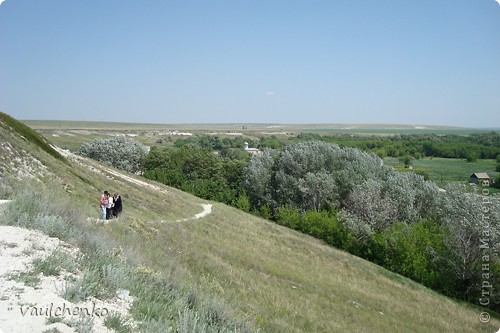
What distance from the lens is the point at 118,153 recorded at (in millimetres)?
73250

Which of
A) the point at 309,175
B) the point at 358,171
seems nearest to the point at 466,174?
the point at 358,171

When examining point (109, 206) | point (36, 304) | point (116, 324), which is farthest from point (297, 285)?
point (36, 304)

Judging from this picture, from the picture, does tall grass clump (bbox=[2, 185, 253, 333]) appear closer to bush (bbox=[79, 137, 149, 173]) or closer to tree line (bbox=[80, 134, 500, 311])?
tree line (bbox=[80, 134, 500, 311])

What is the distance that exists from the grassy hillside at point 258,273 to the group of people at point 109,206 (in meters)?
0.47

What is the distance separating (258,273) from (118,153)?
207ft

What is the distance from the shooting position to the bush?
72188 mm

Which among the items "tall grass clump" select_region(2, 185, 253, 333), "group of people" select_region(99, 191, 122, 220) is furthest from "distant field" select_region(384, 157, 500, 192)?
"tall grass clump" select_region(2, 185, 253, 333)

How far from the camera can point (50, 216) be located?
26.1ft

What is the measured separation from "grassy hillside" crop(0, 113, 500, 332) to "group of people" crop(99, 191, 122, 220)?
465mm

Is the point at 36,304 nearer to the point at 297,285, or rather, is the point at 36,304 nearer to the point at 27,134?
the point at 297,285

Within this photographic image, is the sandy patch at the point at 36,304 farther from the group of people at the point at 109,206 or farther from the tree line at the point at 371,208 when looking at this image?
the tree line at the point at 371,208

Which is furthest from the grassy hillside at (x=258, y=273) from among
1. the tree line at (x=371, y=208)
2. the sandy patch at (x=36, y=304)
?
the tree line at (x=371, y=208)

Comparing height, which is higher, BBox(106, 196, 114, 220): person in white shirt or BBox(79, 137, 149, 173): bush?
BBox(106, 196, 114, 220): person in white shirt

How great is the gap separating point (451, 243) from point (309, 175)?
22994 millimetres
